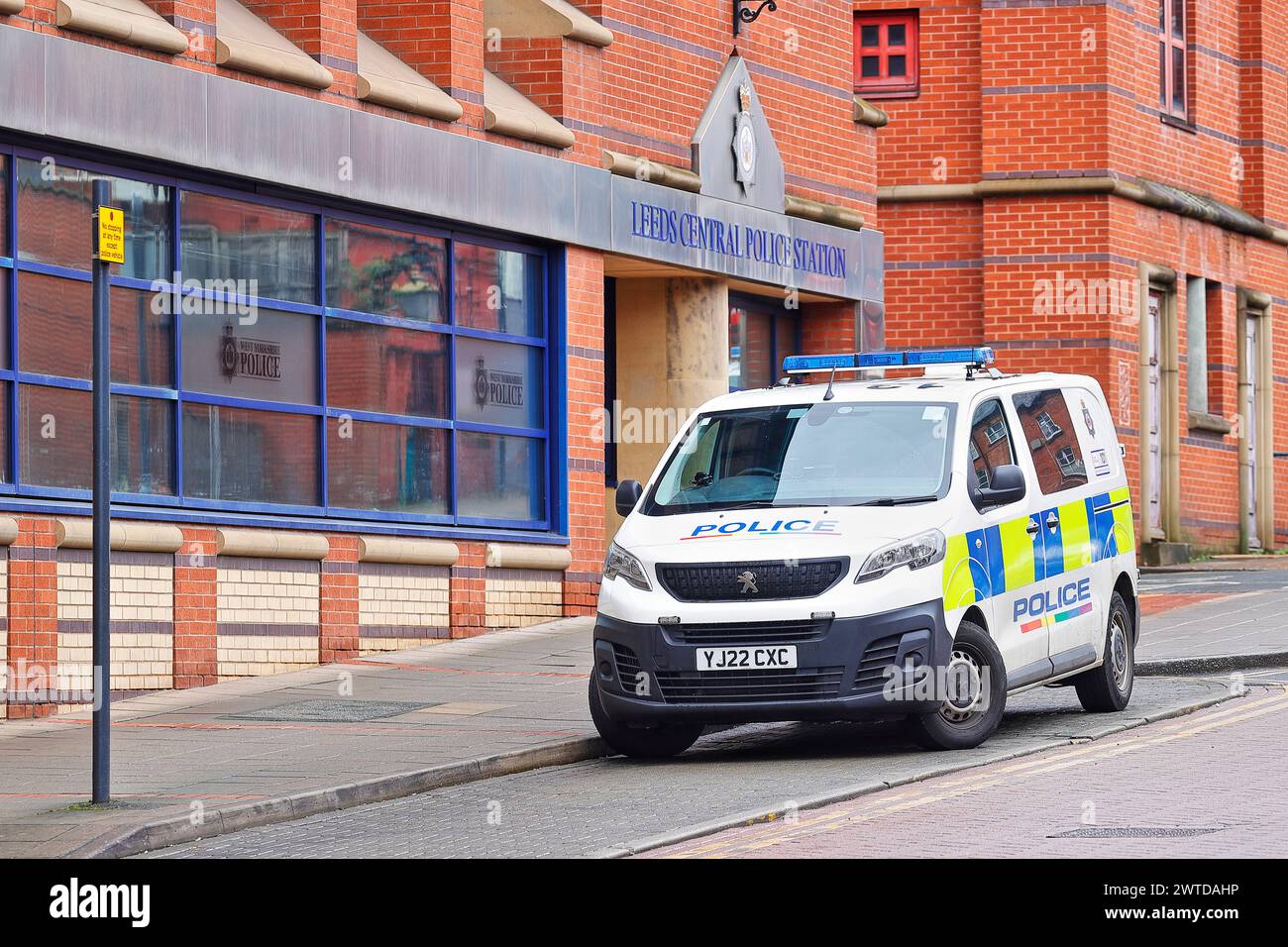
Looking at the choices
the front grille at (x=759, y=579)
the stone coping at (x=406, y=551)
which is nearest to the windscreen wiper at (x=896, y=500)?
the front grille at (x=759, y=579)

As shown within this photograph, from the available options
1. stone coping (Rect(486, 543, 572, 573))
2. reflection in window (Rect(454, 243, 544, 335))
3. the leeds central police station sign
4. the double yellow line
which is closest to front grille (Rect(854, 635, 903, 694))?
the double yellow line

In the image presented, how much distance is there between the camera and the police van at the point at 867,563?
39.9 feet

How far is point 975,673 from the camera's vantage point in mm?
12594

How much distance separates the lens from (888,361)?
14055 millimetres

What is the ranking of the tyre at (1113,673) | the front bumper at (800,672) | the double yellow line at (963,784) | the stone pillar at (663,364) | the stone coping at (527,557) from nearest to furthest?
1. the double yellow line at (963,784)
2. the front bumper at (800,672)
3. the tyre at (1113,673)
4. the stone coping at (527,557)
5. the stone pillar at (663,364)

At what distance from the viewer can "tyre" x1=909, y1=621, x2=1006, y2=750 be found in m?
12.4

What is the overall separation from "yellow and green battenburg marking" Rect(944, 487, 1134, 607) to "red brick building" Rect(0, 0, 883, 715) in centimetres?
595

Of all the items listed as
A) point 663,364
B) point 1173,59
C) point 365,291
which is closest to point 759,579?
point 365,291

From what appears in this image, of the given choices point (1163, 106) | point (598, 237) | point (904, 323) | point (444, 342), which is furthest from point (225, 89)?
point (1163, 106)

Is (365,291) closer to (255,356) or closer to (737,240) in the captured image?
(255,356)

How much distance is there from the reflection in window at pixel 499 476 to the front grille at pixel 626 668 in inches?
267

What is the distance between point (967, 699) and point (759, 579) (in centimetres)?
132

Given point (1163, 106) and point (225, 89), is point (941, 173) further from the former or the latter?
point (225, 89)

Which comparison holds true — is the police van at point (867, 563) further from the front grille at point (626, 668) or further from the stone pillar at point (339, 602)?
the stone pillar at point (339, 602)
